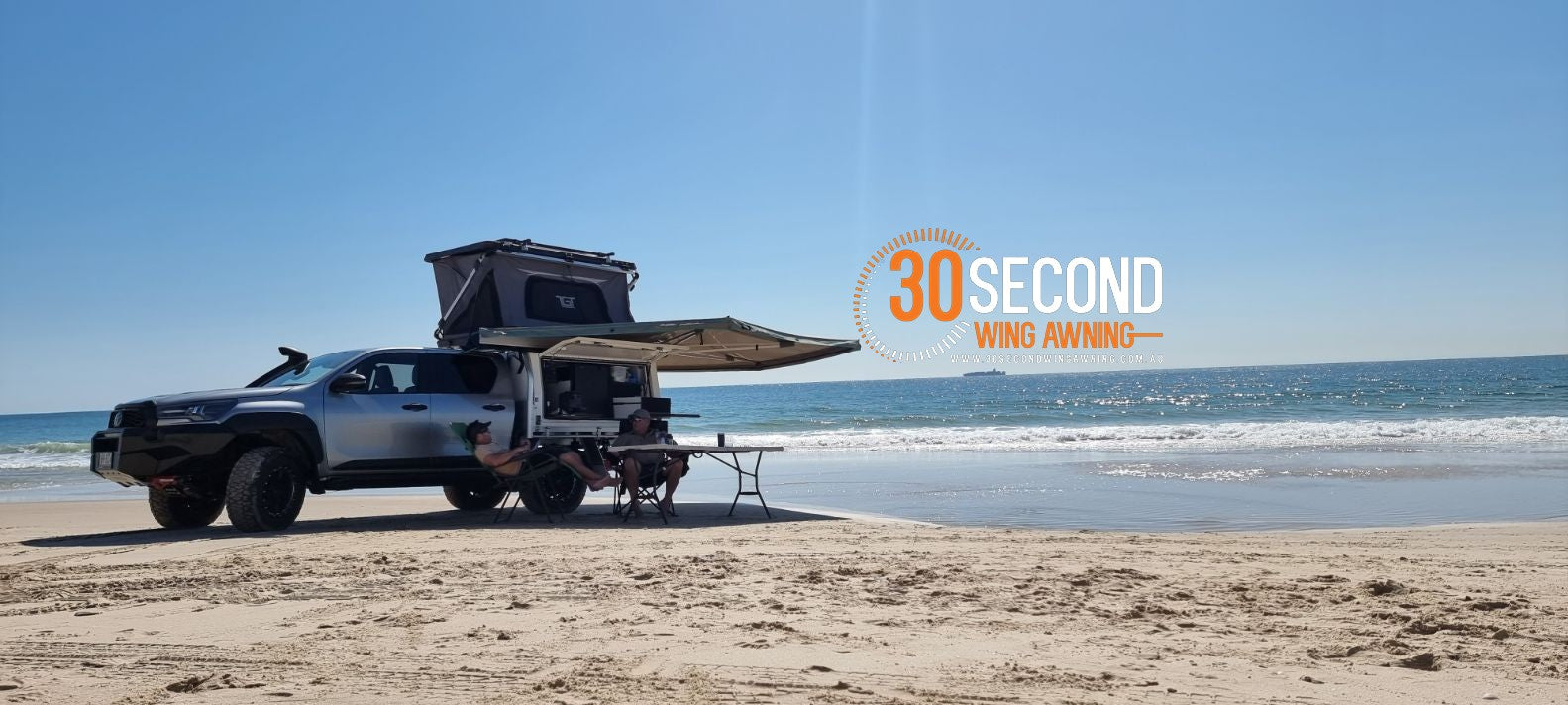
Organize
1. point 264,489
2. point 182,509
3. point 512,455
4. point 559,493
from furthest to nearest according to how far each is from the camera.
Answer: point 559,493
point 512,455
point 182,509
point 264,489

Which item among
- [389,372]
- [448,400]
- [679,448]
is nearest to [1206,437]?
[679,448]

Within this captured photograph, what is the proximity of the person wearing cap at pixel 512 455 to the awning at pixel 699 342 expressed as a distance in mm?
835

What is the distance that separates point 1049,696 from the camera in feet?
11.8

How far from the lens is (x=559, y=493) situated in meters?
10.8

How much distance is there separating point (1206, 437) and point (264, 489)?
73.2 feet

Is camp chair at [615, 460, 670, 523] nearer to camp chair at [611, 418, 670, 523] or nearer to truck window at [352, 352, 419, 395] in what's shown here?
camp chair at [611, 418, 670, 523]

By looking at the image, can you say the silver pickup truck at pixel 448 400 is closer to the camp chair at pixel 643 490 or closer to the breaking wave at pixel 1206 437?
the camp chair at pixel 643 490

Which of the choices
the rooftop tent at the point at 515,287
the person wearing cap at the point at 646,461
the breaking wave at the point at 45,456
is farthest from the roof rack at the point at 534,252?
the breaking wave at the point at 45,456

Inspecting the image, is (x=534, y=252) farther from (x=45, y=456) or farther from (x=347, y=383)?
(x=45, y=456)

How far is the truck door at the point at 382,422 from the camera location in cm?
929

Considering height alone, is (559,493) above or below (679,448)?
below

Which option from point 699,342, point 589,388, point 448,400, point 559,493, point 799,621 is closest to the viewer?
point 799,621

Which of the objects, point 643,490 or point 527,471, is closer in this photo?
point 527,471

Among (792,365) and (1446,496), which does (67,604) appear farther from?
(1446,496)
